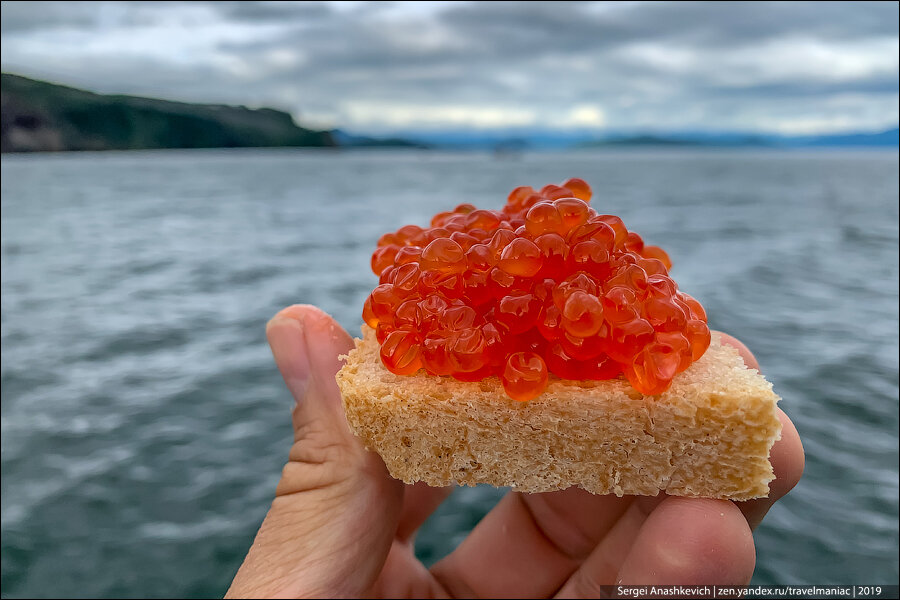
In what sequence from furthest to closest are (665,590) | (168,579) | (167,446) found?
(167,446) < (168,579) < (665,590)

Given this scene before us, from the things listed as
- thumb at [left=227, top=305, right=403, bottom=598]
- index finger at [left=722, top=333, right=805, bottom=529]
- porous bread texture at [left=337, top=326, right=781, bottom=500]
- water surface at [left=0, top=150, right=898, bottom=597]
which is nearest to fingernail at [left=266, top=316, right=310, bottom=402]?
thumb at [left=227, top=305, right=403, bottom=598]

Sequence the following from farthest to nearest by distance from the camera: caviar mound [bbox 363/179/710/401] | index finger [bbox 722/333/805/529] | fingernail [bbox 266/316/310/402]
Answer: fingernail [bbox 266/316/310/402] → index finger [bbox 722/333/805/529] → caviar mound [bbox 363/179/710/401]

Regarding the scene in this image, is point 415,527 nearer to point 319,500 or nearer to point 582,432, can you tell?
point 319,500

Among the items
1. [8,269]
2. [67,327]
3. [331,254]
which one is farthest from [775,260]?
[8,269]

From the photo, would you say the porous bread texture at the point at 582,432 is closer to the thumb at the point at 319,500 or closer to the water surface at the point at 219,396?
the thumb at the point at 319,500

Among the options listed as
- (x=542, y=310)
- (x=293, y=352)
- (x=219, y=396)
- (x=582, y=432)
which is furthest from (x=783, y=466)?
(x=219, y=396)

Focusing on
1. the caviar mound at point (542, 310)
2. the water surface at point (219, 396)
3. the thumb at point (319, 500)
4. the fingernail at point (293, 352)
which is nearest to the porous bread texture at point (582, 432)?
the caviar mound at point (542, 310)

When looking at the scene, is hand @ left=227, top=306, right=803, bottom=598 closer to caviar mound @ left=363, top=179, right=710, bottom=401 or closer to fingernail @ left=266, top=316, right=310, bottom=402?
fingernail @ left=266, top=316, right=310, bottom=402

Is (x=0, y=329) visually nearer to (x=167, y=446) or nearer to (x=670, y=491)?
(x=167, y=446)
